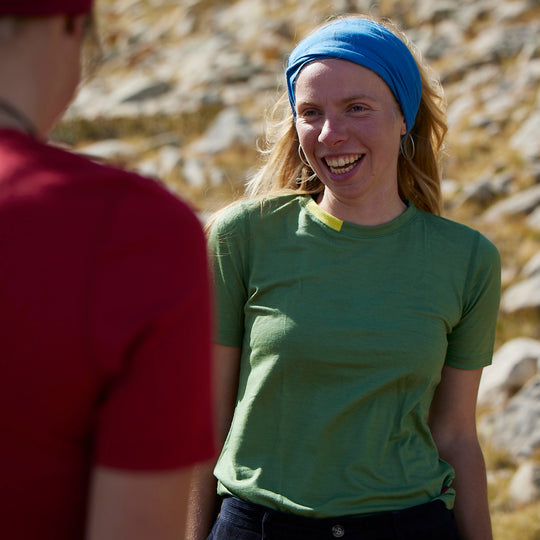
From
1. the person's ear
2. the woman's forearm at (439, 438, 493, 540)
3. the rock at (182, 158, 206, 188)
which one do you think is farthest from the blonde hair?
the rock at (182, 158, 206, 188)

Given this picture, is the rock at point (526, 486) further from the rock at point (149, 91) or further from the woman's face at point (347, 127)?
the rock at point (149, 91)

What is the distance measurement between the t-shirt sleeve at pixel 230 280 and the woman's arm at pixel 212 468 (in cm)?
4

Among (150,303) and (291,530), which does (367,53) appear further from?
(150,303)

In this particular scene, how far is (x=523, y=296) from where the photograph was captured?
6848 millimetres

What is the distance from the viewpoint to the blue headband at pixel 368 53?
2.20 m

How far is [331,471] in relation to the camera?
79.0 inches

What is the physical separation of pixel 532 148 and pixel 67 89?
982 cm

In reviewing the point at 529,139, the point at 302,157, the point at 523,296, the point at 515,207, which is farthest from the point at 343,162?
the point at 529,139

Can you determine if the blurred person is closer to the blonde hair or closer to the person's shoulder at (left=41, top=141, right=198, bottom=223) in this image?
the person's shoulder at (left=41, top=141, right=198, bottom=223)

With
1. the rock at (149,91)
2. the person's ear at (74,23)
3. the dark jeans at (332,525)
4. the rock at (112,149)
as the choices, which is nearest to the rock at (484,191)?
the rock at (112,149)

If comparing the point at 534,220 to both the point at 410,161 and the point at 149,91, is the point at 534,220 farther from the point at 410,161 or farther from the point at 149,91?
the point at 149,91

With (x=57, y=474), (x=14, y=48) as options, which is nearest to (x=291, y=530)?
(x=57, y=474)

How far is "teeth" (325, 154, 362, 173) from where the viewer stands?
226 centimetres

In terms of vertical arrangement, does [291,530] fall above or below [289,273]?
below
